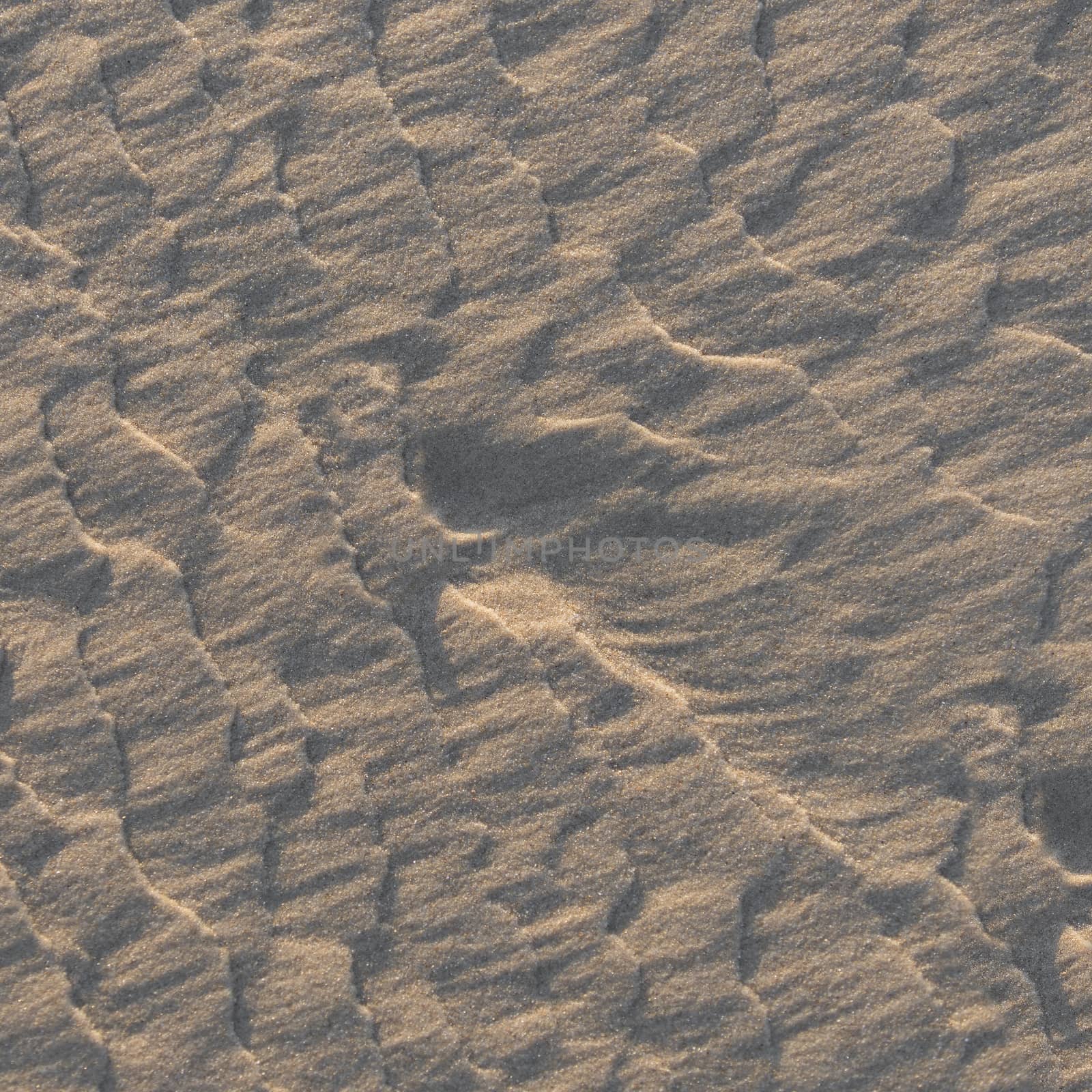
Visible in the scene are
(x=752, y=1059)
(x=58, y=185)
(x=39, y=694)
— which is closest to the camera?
(x=752, y=1059)

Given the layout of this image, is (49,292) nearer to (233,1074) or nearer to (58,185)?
(58,185)

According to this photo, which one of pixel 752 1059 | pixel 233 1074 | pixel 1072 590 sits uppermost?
pixel 1072 590

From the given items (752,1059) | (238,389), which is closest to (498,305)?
(238,389)

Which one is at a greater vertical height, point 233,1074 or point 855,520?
point 855,520

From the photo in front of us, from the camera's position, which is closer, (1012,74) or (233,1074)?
(233,1074)

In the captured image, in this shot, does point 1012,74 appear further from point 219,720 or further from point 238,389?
point 219,720

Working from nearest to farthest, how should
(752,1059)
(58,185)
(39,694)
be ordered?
(752,1059)
(39,694)
(58,185)
